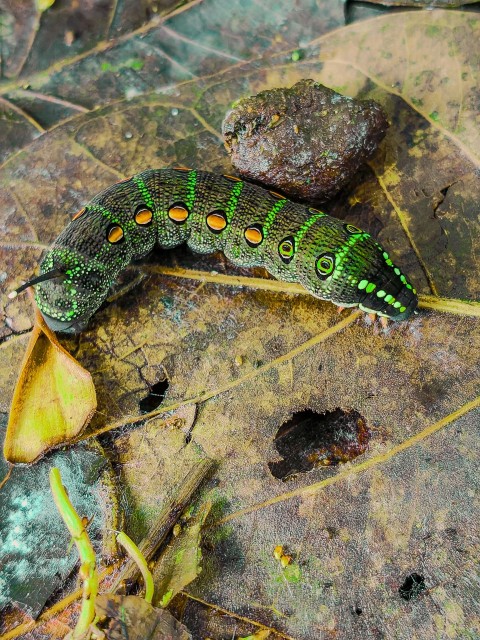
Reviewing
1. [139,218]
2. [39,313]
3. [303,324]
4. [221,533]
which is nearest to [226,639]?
[221,533]

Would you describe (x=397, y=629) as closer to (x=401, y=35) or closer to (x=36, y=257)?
(x=36, y=257)

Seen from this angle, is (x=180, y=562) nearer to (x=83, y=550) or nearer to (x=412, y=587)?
(x=83, y=550)

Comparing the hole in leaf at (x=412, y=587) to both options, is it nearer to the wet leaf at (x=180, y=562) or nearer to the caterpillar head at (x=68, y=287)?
the wet leaf at (x=180, y=562)

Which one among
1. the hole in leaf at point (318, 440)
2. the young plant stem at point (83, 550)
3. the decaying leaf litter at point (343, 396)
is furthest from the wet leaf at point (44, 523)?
the hole in leaf at point (318, 440)

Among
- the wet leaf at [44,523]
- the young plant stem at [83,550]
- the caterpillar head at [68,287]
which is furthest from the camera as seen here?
the caterpillar head at [68,287]

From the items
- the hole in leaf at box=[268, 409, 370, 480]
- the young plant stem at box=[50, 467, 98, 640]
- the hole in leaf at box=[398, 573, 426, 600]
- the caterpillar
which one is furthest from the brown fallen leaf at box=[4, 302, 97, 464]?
the hole in leaf at box=[398, 573, 426, 600]

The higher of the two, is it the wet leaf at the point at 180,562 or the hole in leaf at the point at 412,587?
the wet leaf at the point at 180,562

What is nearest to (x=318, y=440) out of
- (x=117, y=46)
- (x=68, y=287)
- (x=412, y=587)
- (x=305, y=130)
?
(x=412, y=587)
